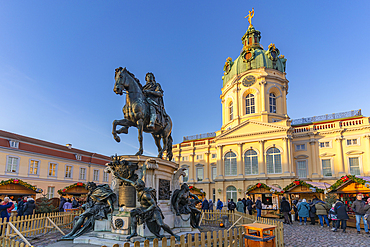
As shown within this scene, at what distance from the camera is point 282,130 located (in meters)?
33.9

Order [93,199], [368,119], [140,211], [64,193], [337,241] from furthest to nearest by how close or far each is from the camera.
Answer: [368,119]
[64,193]
[337,241]
[93,199]
[140,211]

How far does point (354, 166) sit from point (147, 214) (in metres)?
32.1

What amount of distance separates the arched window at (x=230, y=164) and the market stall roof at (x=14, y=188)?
2460 cm

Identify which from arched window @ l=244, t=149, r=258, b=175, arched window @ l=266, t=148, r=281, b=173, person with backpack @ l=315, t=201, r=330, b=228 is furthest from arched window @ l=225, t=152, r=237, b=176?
person with backpack @ l=315, t=201, r=330, b=228

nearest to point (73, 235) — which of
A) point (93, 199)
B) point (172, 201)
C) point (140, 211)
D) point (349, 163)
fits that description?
point (93, 199)

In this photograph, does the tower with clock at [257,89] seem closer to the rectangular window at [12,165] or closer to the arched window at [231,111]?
the arched window at [231,111]

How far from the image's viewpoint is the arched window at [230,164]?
3712 cm

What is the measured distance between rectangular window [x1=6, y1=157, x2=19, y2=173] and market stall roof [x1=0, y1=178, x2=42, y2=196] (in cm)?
1053

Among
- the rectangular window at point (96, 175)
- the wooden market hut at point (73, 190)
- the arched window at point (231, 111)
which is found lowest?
the wooden market hut at point (73, 190)

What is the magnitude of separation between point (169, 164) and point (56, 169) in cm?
3064

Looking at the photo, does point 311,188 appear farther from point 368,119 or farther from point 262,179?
point 368,119

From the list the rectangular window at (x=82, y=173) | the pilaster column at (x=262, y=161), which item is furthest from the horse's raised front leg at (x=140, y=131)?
the rectangular window at (x=82, y=173)

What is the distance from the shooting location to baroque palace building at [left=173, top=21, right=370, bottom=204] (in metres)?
32.1

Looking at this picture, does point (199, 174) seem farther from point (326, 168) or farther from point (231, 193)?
point (326, 168)
